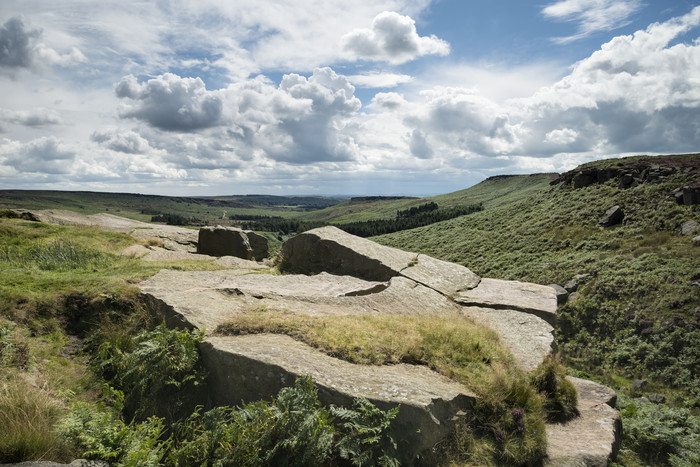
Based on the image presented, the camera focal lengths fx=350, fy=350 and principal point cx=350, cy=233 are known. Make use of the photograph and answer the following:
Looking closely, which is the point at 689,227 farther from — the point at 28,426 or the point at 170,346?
the point at 28,426

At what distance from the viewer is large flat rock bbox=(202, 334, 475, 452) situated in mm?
6457

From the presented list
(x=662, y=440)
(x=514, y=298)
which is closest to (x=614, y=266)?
(x=514, y=298)

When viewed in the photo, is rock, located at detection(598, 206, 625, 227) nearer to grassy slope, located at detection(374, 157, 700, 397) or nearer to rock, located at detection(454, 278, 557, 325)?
grassy slope, located at detection(374, 157, 700, 397)

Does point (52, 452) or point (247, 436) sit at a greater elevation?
point (52, 452)

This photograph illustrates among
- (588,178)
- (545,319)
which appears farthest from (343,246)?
(588,178)

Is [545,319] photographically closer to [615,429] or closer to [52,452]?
[615,429]

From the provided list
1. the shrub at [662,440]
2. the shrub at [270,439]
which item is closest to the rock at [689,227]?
the shrub at [662,440]

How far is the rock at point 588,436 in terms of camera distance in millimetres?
7273

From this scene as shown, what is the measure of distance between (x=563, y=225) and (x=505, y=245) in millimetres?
9043

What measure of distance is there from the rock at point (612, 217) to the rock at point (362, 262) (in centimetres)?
4367

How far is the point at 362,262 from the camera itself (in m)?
16.5

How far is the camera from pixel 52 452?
4.75m

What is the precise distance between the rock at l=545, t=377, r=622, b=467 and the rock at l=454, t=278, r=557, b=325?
11.6 feet

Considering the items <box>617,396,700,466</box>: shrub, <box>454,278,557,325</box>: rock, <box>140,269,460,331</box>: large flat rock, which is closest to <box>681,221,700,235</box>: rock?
<box>454,278,557,325</box>: rock
